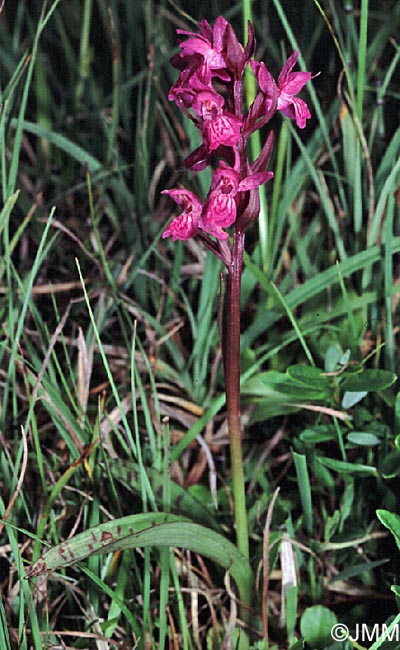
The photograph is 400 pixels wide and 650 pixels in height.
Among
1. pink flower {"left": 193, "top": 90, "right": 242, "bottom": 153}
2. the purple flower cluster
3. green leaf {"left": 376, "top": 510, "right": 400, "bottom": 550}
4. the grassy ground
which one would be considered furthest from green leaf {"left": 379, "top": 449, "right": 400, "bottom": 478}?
pink flower {"left": 193, "top": 90, "right": 242, "bottom": 153}

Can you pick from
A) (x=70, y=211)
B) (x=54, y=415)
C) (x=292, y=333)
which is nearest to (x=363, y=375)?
(x=292, y=333)

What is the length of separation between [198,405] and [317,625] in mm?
471

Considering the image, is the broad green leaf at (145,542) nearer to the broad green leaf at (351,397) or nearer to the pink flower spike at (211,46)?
the broad green leaf at (351,397)

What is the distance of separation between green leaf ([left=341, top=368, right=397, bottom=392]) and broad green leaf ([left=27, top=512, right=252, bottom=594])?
0.32 metres

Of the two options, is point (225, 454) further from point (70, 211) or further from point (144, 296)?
point (70, 211)

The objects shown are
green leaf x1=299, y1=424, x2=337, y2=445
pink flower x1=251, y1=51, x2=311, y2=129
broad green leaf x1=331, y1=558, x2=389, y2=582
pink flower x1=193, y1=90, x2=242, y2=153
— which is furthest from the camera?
green leaf x1=299, y1=424, x2=337, y2=445

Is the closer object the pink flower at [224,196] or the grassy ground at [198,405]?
the pink flower at [224,196]

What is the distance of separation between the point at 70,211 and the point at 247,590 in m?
1.13

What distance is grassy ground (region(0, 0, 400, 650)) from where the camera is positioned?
1.08m

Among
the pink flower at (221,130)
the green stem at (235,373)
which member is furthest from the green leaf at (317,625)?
the pink flower at (221,130)

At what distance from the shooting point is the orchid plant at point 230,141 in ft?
2.88

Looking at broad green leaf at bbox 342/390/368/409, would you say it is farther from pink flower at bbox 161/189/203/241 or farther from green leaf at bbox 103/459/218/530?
pink flower at bbox 161/189/203/241

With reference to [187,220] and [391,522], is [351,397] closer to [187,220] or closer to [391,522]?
[391,522]

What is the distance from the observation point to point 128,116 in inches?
75.9
